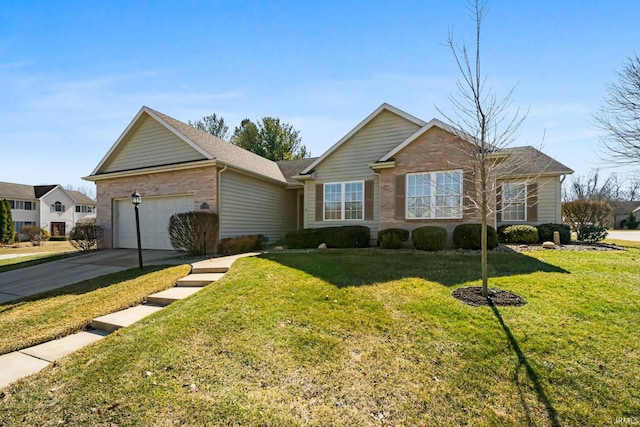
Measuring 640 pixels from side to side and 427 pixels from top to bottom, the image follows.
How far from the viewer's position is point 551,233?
480 inches

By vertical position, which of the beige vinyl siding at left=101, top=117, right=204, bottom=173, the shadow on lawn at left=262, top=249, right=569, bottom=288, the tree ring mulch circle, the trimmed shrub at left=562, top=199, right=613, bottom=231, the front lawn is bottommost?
the front lawn

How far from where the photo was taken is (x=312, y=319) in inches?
183

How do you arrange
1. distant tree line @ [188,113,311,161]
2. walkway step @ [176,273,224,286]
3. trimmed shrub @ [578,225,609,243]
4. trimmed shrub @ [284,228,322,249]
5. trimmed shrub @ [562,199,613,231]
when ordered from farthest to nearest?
distant tree line @ [188,113,311,161], trimmed shrub @ [562,199,613,231], trimmed shrub @ [578,225,609,243], trimmed shrub @ [284,228,322,249], walkway step @ [176,273,224,286]

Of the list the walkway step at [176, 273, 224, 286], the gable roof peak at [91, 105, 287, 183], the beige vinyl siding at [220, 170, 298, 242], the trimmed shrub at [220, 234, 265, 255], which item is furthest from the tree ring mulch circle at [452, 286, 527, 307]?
the gable roof peak at [91, 105, 287, 183]

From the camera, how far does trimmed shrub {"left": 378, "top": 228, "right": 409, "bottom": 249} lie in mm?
10719

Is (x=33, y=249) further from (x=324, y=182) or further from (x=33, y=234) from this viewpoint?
(x=324, y=182)

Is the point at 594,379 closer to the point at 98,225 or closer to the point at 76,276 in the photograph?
the point at 76,276

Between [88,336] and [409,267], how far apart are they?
260 inches

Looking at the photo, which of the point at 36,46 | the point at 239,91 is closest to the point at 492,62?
the point at 239,91

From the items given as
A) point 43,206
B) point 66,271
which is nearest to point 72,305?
point 66,271

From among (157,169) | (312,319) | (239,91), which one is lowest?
(312,319)

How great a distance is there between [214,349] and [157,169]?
11.4 metres

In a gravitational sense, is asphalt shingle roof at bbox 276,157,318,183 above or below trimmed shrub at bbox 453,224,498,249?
above

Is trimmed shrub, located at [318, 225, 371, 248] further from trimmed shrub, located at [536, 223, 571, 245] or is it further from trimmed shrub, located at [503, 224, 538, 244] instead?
trimmed shrub, located at [536, 223, 571, 245]
